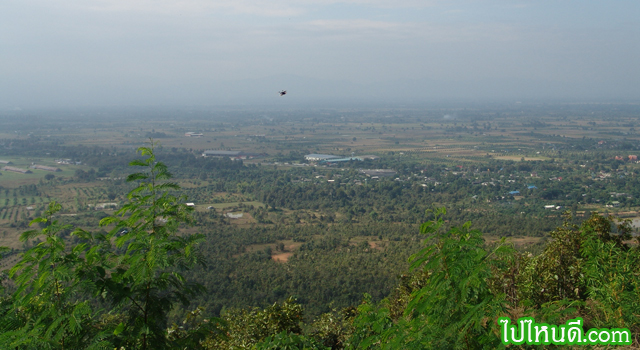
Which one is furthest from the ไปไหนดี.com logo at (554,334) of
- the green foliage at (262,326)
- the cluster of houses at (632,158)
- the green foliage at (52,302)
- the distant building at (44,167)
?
the cluster of houses at (632,158)

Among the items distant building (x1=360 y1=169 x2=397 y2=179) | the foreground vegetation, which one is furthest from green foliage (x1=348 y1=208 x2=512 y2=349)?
distant building (x1=360 y1=169 x2=397 y2=179)

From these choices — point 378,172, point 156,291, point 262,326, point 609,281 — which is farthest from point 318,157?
point 156,291

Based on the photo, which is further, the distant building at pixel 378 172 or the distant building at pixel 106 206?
the distant building at pixel 378 172

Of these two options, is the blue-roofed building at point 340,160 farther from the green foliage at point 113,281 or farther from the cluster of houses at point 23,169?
the green foliage at point 113,281

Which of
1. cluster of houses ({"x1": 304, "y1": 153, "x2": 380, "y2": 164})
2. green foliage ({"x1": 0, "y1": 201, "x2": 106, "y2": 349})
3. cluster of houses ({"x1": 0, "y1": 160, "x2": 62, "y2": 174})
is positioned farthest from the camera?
cluster of houses ({"x1": 304, "y1": 153, "x2": 380, "y2": 164})

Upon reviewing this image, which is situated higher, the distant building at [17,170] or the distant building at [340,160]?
the distant building at [17,170]

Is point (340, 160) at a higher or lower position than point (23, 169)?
lower

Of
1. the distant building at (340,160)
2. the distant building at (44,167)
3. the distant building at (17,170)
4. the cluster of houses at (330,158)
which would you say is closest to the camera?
the distant building at (17,170)

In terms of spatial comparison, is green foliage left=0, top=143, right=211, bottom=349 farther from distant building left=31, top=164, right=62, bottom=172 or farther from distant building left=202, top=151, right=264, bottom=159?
distant building left=202, top=151, right=264, bottom=159

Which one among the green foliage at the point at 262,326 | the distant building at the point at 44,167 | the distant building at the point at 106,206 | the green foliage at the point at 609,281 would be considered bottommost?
the distant building at the point at 106,206

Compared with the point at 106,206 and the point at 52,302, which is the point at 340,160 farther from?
the point at 52,302
